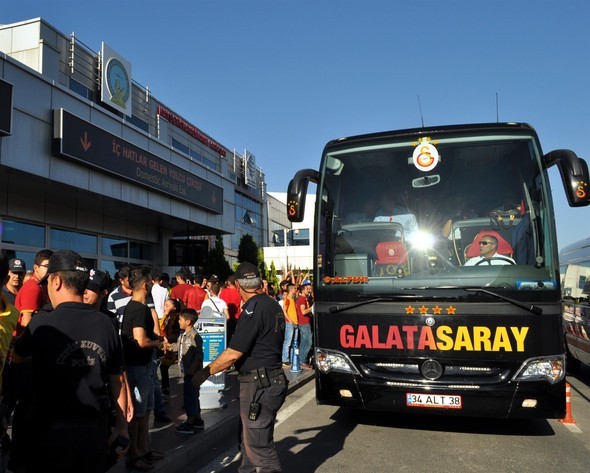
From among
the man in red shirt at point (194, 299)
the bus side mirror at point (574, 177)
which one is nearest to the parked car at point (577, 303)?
the bus side mirror at point (574, 177)

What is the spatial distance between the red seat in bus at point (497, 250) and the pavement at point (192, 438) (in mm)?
3207

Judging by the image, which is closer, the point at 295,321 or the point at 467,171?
the point at 467,171

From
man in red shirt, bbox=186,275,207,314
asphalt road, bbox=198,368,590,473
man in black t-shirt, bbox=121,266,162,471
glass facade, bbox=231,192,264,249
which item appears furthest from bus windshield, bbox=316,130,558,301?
glass facade, bbox=231,192,264,249

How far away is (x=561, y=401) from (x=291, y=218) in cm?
327

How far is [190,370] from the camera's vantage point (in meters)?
5.27

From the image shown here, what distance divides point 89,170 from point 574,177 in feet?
41.5

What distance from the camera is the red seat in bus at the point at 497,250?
5.23 metres

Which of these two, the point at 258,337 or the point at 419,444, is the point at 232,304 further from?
the point at 258,337

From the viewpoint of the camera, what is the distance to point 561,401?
485 centimetres

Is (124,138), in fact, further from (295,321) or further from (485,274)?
(485,274)

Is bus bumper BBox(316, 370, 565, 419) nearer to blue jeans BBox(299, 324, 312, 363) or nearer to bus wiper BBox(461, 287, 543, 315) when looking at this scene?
bus wiper BBox(461, 287, 543, 315)

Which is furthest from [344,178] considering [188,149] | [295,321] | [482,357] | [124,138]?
[188,149]

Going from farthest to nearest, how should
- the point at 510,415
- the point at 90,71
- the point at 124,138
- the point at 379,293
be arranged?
1. the point at 90,71
2. the point at 124,138
3. the point at 379,293
4. the point at 510,415

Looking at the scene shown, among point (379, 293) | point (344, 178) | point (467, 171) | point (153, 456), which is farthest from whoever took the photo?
point (344, 178)
